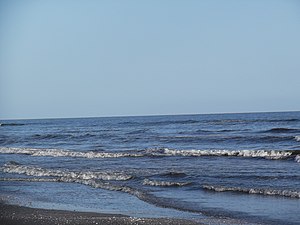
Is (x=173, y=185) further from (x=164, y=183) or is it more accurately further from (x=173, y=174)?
(x=173, y=174)

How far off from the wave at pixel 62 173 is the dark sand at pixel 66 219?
5363 mm

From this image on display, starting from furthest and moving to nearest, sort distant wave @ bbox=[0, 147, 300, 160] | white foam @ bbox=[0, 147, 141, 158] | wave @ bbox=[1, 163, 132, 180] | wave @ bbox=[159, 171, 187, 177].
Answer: white foam @ bbox=[0, 147, 141, 158], distant wave @ bbox=[0, 147, 300, 160], wave @ bbox=[1, 163, 132, 180], wave @ bbox=[159, 171, 187, 177]

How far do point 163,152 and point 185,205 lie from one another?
1314 centimetres

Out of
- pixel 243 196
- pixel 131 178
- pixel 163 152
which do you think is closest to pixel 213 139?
pixel 163 152

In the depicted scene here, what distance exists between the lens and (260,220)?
8.53 meters

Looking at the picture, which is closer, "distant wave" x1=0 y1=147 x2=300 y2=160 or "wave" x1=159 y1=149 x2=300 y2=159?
"wave" x1=159 y1=149 x2=300 y2=159

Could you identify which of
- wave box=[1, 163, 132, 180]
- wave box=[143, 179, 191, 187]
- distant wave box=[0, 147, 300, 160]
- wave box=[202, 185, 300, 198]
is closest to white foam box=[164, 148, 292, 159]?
distant wave box=[0, 147, 300, 160]

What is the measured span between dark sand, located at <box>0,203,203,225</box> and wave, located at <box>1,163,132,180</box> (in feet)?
17.6

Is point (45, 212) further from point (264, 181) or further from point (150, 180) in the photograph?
point (264, 181)

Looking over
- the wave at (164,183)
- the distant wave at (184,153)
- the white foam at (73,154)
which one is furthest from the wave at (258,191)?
the white foam at (73,154)

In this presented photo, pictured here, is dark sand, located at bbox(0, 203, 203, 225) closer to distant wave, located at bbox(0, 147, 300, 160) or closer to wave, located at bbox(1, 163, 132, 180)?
wave, located at bbox(1, 163, 132, 180)

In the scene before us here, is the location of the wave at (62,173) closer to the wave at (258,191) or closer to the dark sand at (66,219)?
the wave at (258,191)

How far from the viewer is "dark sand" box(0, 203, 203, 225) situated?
8.15m

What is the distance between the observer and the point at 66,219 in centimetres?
848
